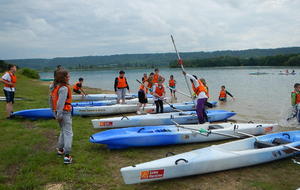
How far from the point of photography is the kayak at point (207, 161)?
3.89 meters

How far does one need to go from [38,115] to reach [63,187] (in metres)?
5.26

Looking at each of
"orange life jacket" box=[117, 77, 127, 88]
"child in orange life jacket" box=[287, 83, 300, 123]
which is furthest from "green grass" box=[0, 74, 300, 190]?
"orange life jacket" box=[117, 77, 127, 88]

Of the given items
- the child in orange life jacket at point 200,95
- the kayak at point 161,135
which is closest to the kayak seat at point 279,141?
the kayak at point 161,135

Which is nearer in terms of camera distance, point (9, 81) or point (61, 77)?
point (61, 77)

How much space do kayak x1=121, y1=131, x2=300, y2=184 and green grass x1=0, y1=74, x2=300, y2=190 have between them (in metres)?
0.15

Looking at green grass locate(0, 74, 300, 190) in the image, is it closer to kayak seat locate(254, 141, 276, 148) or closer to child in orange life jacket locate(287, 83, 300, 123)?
kayak seat locate(254, 141, 276, 148)

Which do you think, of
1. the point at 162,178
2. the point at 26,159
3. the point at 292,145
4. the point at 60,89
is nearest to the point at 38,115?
the point at 26,159

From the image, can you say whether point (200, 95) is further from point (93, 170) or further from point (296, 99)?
point (93, 170)

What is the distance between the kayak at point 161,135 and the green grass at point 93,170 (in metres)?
0.16

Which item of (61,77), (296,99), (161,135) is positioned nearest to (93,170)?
(61,77)

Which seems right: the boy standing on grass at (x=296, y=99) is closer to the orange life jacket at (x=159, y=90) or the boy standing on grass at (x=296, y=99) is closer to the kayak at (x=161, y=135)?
the kayak at (x=161, y=135)

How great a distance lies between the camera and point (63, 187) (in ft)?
12.4

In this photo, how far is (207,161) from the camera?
438 cm

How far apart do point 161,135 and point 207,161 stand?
1.70m
